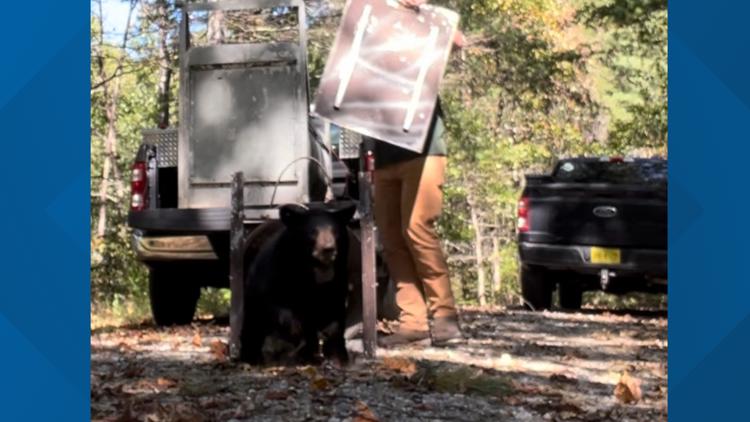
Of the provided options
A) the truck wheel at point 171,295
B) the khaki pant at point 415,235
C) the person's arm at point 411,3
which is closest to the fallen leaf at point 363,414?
the khaki pant at point 415,235

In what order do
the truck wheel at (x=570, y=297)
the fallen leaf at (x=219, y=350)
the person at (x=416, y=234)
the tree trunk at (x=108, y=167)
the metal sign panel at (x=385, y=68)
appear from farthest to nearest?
1. the truck wheel at (x=570, y=297)
2. the tree trunk at (x=108, y=167)
3. the person at (x=416, y=234)
4. the fallen leaf at (x=219, y=350)
5. the metal sign panel at (x=385, y=68)

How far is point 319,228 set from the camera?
4.57 m

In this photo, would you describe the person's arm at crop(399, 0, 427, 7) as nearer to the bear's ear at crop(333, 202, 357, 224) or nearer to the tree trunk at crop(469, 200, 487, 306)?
the bear's ear at crop(333, 202, 357, 224)

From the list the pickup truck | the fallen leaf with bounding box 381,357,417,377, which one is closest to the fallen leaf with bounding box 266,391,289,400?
the fallen leaf with bounding box 381,357,417,377

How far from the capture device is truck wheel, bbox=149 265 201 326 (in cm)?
743

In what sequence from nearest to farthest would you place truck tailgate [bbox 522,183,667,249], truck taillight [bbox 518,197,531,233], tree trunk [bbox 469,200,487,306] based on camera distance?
truck tailgate [bbox 522,183,667,249], truck taillight [bbox 518,197,531,233], tree trunk [bbox 469,200,487,306]

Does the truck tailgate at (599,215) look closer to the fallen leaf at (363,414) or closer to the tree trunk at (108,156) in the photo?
the tree trunk at (108,156)

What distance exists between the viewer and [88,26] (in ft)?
7.86

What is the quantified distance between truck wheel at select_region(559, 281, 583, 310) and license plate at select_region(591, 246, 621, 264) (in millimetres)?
1751

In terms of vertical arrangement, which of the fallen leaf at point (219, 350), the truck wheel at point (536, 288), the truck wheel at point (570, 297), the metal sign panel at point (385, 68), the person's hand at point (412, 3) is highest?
the person's hand at point (412, 3)

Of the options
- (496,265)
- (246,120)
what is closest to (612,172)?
(246,120)

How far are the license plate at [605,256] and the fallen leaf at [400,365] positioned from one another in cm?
477

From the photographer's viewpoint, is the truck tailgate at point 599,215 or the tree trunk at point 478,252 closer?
the truck tailgate at point 599,215

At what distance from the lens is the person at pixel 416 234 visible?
5398 mm
